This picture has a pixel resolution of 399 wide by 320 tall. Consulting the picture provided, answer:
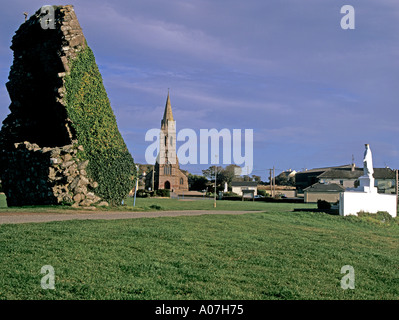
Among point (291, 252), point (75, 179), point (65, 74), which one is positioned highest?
point (65, 74)

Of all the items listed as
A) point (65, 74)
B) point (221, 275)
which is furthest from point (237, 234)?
point (65, 74)

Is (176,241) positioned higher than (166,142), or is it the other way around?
(166,142)

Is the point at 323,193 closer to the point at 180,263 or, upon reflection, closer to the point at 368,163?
the point at 368,163

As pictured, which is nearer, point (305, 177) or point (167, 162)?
point (167, 162)

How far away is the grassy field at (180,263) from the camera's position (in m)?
5.93

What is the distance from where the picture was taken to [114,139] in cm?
2109

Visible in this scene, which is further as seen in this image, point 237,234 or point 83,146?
point 83,146

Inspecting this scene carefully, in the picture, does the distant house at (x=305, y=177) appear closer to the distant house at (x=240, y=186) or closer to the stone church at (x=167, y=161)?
the distant house at (x=240, y=186)

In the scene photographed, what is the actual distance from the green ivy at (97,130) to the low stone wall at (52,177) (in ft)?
1.62

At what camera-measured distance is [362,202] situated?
22344mm

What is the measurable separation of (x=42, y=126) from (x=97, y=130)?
4.76 metres

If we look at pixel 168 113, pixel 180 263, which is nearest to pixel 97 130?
pixel 180 263

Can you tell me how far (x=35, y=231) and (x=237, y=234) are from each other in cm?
554
